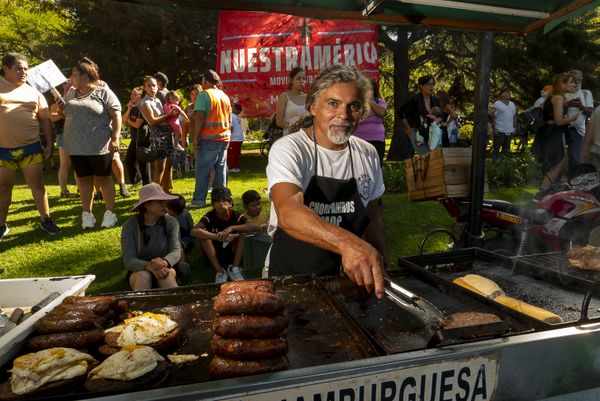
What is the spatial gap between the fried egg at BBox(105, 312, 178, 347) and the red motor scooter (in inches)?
139

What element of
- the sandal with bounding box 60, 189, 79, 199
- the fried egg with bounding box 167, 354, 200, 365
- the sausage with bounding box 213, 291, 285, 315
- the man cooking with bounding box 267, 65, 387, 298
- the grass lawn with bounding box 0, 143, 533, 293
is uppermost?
the man cooking with bounding box 267, 65, 387, 298

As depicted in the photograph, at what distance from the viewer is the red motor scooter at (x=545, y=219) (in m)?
4.88

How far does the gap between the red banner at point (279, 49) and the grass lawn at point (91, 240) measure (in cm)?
261

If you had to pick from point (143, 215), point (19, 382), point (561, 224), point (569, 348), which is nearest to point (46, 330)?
point (19, 382)

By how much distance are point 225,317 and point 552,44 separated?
19.6 m

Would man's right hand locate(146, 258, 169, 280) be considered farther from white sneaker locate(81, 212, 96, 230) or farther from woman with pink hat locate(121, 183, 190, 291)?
white sneaker locate(81, 212, 96, 230)

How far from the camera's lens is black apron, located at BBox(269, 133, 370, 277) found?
2770 mm

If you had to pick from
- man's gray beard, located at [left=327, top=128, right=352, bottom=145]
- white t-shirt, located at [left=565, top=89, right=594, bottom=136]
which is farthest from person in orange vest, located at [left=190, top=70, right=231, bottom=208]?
white t-shirt, located at [left=565, top=89, right=594, bottom=136]

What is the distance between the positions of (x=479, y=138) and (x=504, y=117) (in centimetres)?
1096

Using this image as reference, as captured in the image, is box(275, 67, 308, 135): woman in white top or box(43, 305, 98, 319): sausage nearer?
box(43, 305, 98, 319): sausage

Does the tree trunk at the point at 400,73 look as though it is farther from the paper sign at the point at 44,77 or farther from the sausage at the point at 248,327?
the sausage at the point at 248,327

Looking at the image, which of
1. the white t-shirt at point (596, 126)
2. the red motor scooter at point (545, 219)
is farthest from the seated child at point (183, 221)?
the white t-shirt at point (596, 126)

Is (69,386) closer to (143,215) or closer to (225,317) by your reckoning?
(225,317)

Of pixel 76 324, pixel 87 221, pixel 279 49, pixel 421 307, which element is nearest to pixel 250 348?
pixel 421 307
